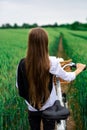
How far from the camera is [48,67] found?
4320 mm

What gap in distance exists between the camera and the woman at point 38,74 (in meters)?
4.29

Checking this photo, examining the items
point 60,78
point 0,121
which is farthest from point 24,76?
point 0,121

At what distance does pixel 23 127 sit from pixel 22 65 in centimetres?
165

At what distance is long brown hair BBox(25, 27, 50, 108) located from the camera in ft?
14.0

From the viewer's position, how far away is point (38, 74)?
14.3 feet

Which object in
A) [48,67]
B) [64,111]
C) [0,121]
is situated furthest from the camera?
[0,121]

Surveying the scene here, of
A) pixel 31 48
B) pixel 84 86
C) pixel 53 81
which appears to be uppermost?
pixel 31 48

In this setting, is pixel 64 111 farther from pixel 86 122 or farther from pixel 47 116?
pixel 86 122

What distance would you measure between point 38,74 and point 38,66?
0.26 feet

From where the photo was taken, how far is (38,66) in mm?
4328

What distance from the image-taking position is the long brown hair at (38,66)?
4281 millimetres

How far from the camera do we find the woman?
14.1 feet

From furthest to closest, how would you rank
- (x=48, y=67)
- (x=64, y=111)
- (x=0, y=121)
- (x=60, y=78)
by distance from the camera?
(x=0, y=121), (x=60, y=78), (x=48, y=67), (x=64, y=111)

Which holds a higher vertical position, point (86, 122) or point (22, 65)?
point (22, 65)
